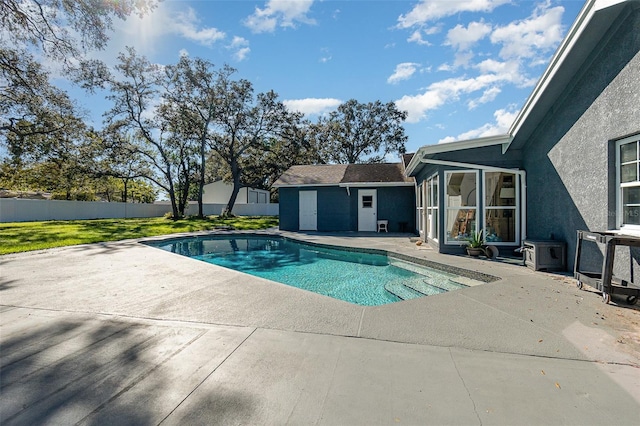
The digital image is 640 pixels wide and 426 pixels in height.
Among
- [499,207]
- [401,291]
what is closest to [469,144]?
[499,207]

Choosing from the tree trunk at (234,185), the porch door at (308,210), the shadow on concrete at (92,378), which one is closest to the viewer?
the shadow on concrete at (92,378)

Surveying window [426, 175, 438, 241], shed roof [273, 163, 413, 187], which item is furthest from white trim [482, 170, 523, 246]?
shed roof [273, 163, 413, 187]

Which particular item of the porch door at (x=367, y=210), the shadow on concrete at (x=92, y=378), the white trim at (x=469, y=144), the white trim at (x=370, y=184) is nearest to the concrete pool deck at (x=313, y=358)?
the shadow on concrete at (x=92, y=378)

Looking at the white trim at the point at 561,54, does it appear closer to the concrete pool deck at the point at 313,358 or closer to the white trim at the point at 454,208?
the white trim at the point at 454,208

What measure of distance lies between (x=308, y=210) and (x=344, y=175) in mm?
2755

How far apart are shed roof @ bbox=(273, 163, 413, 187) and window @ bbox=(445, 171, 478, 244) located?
6.20m

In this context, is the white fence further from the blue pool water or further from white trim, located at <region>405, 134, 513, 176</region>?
white trim, located at <region>405, 134, 513, 176</region>

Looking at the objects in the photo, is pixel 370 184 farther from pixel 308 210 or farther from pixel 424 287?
pixel 424 287

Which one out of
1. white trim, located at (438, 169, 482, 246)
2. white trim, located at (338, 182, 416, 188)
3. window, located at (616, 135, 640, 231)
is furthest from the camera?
white trim, located at (338, 182, 416, 188)

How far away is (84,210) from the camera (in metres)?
25.6

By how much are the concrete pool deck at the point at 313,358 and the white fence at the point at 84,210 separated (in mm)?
22918

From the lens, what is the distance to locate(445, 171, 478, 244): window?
8.05m

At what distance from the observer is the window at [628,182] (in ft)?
14.7

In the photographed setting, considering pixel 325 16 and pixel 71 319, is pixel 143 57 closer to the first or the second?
pixel 325 16
